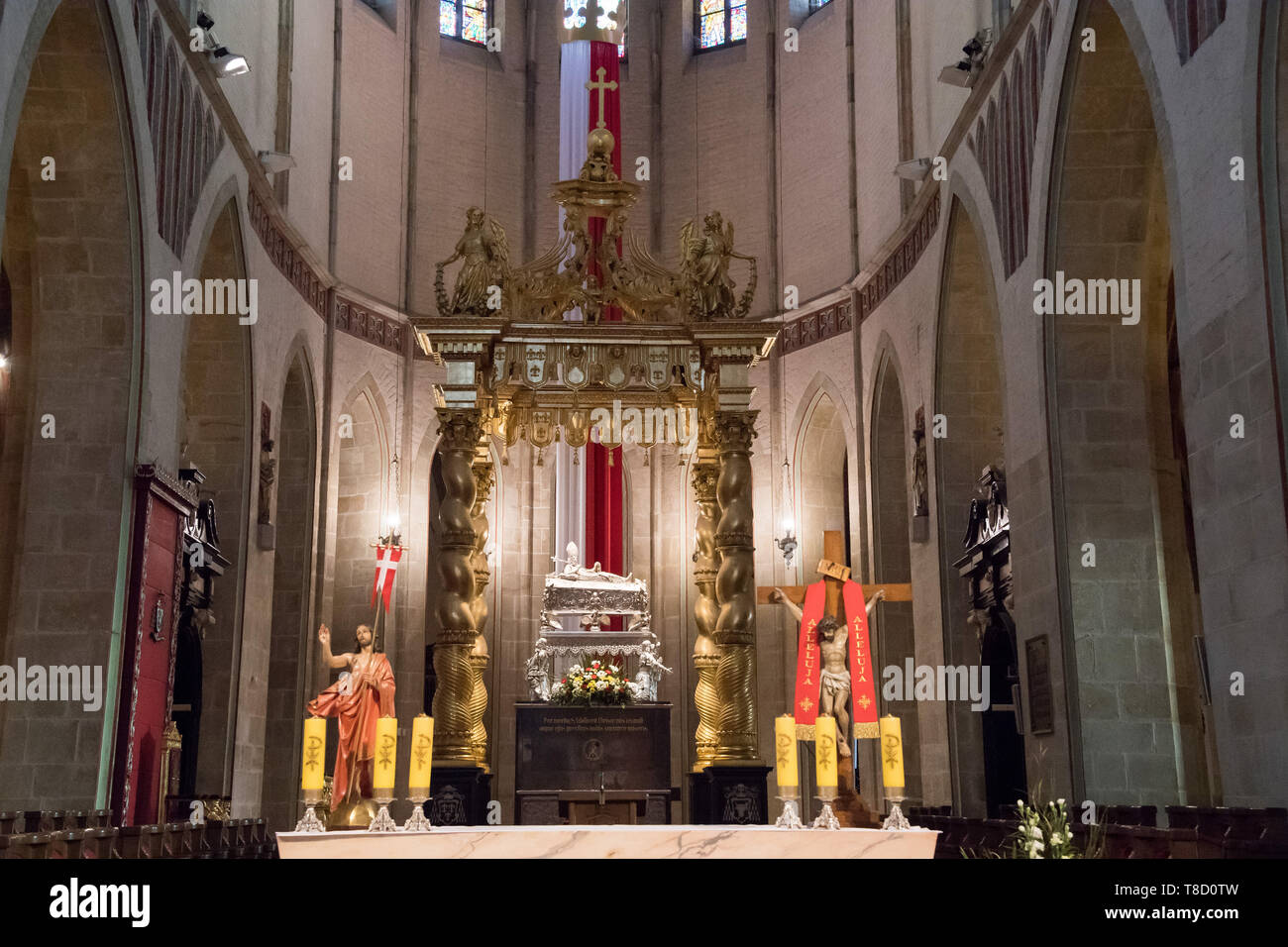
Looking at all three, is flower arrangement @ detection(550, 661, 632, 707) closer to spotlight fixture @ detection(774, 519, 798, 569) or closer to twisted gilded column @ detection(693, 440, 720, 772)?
twisted gilded column @ detection(693, 440, 720, 772)

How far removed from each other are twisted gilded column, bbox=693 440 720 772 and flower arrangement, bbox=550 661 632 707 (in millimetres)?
795

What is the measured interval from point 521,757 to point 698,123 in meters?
12.8

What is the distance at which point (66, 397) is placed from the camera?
40.1 ft

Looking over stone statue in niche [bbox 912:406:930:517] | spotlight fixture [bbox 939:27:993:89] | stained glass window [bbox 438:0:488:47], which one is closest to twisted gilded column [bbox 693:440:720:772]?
stone statue in niche [bbox 912:406:930:517]

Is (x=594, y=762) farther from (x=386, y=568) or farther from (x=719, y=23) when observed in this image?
(x=719, y=23)

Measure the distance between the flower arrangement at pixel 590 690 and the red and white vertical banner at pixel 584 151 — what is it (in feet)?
10.7

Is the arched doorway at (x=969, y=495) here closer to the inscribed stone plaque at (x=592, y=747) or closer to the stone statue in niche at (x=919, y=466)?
the stone statue in niche at (x=919, y=466)

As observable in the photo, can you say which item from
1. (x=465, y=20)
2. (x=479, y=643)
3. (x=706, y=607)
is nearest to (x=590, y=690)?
(x=479, y=643)

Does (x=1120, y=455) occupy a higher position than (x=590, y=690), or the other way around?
(x=1120, y=455)

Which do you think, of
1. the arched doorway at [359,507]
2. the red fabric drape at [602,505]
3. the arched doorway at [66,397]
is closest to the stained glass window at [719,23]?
the red fabric drape at [602,505]

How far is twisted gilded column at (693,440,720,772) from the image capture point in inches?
507

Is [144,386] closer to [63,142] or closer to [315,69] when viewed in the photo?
[63,142]

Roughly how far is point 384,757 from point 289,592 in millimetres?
12112

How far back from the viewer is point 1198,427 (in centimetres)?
929
